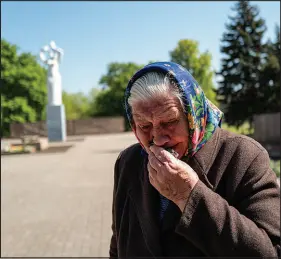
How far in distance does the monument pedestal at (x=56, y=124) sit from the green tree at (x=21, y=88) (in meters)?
10.8

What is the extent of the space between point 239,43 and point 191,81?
91.4 ft

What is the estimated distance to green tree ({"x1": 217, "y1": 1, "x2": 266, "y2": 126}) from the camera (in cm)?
2656

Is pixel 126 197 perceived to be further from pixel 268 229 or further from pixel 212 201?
pixel 268 229

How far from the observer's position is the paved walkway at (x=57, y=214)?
500 centimetres

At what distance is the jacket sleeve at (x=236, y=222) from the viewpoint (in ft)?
4.18

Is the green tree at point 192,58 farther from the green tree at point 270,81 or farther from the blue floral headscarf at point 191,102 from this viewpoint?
the blue floral headscarf at point 191,102

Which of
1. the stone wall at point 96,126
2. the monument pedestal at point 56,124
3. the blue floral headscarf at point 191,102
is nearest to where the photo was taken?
the blue floral headscarf at point 191,102

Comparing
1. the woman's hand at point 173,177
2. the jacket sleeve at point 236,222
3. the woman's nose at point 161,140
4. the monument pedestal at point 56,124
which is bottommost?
the monument pedestal at point 56,124

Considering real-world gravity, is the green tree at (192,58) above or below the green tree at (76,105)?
above

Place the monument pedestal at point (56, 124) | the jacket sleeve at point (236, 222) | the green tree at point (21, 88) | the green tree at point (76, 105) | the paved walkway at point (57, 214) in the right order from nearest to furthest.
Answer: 1. the jacket sleeve at point (236, 222)
2. the paved walkway at point (57, 214)
3. the monument pedestal at point (56, 124)
4. the green tree at point (21, 88)
5. the green tree at point (76, 105)

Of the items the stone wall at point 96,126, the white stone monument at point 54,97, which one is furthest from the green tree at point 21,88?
the white stone monument at point 54,97

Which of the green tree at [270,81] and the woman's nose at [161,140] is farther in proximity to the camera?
the green tree at [270,81]

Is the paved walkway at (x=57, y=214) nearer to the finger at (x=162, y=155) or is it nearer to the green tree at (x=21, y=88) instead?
the finger at (x=162, y=155)

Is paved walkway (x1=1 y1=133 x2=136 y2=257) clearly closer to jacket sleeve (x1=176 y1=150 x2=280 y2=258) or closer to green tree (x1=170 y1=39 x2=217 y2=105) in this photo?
jacket sleeve (x1=176 y1=150 x2=280 y2=258)
